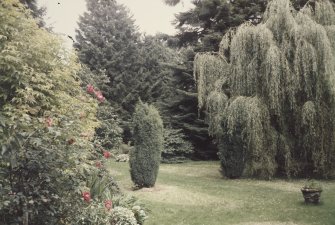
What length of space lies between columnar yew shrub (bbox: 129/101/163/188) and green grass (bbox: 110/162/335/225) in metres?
0.44

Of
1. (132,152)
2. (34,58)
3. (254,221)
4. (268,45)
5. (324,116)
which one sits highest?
(268,45)

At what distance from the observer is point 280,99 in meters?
15.8

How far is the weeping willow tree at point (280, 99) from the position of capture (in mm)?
15203

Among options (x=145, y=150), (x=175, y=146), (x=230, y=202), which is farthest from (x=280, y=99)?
(x=175, y=146)

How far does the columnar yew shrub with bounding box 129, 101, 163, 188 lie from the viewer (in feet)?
43.3

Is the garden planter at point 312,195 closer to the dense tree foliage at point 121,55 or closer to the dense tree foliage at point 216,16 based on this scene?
the dense tree foliage at point 216,16

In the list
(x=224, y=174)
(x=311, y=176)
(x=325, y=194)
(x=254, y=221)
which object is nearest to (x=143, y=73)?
(x=224, y=174)

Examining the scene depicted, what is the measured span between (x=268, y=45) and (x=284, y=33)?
94 centimetres

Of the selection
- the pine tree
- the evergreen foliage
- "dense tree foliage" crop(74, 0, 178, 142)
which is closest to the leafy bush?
the evergreen foliage

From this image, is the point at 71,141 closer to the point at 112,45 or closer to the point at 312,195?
the point at 312,195

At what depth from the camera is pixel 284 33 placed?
52.5 feet

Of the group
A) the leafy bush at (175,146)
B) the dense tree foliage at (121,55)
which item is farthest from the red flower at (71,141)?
the dense tree foliage at (121,55)

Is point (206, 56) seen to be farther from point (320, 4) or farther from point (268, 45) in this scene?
point (320, 4)

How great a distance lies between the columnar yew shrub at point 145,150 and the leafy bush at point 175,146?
1005cm
